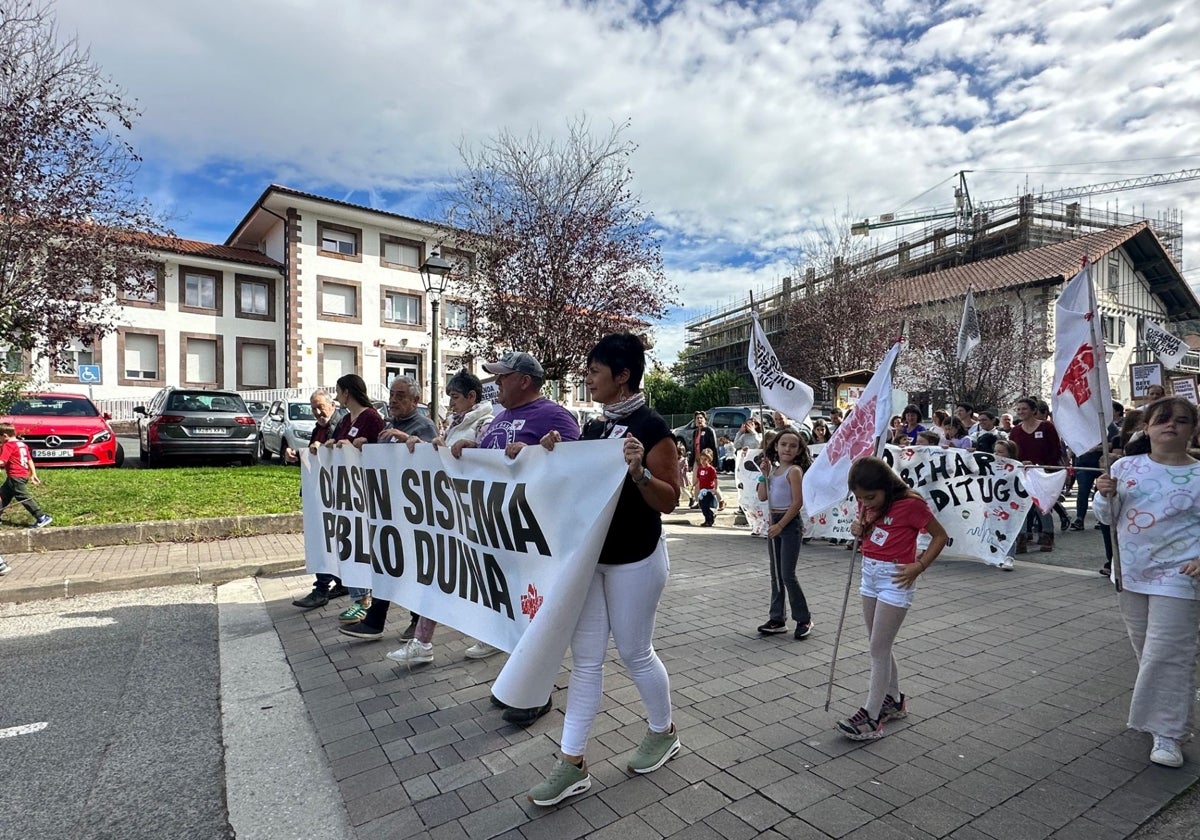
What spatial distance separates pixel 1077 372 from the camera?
3.90 m

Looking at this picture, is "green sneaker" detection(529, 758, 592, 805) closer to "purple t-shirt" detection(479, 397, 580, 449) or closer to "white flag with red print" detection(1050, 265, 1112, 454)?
"purple t-shirt" detection(479, 397, 580, 449)

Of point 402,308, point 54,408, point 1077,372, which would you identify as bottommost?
point 54,408

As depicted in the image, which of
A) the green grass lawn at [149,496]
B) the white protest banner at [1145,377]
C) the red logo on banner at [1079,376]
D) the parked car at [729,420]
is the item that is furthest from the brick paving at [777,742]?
the parked car at [729,420]

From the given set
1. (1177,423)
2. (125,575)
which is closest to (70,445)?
(125,575)

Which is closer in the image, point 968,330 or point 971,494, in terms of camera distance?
point 971,494

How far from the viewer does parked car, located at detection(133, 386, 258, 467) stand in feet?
43.9

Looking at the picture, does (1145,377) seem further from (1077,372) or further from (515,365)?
(515,365)

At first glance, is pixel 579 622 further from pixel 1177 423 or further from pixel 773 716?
pixel 1177 423

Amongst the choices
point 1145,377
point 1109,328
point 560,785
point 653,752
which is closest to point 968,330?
point 1145,377

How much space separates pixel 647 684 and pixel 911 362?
28.5 metres

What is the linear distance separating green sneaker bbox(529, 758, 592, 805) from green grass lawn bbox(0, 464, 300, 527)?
24.9 feet

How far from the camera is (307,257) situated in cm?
3391

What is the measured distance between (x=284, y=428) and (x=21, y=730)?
42.5 feet

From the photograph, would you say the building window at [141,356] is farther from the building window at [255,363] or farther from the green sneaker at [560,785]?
the green sneaker at [560,785]
